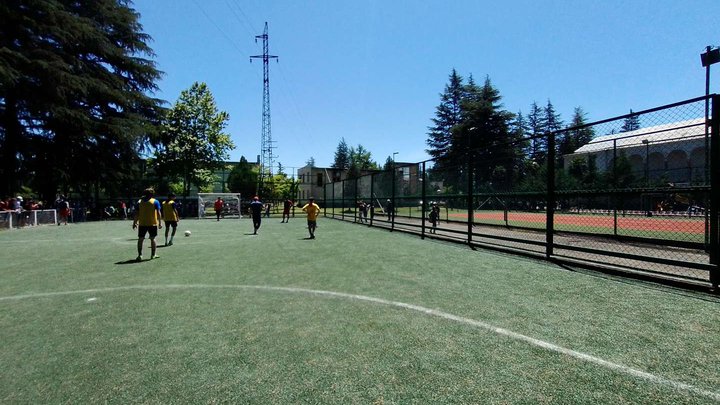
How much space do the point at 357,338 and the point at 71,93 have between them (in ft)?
108

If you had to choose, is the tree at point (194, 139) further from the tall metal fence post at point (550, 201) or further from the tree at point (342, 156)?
the tree at point (342, 156)

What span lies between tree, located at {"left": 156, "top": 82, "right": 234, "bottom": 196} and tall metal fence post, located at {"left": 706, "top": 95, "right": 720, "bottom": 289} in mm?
41855

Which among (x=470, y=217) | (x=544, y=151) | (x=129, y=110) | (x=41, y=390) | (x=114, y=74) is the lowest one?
(x=41, y=390)

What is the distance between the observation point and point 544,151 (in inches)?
389

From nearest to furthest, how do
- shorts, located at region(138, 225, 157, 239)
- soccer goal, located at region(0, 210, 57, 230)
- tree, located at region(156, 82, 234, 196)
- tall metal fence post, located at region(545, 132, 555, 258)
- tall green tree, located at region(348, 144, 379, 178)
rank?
tall metal fence post, located at region(545, 132, 555, 258) → shorts, located at region(138, 225, 157, 239) → soccer goal, located at region(0, 210, 57, 230) → tree, located at region(156, 82, 234, 196) → tall green tree, located at region(348, 144, 379, 178)

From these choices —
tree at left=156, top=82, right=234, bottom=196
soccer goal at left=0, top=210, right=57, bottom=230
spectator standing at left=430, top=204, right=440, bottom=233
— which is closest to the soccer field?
spectator standing at left=430, top=204, right=440, bottom=233

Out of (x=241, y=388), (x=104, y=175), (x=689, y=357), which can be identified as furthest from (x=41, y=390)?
(x=104, y=175)

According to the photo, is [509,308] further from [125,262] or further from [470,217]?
[125,262]

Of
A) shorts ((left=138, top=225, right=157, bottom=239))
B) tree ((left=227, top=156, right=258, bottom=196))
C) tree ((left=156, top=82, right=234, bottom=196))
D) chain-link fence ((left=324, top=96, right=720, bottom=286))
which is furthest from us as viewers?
tree ((left=227, top=156, right=258, bottom=196))

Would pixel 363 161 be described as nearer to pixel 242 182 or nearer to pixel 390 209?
pixel 242 182

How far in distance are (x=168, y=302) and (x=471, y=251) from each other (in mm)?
7698

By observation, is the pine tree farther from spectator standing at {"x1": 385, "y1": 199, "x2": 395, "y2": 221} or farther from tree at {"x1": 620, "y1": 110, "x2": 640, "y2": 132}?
spectator standing at {"x1": 385, "y1": 199, "x2": 395, "y2": 221}

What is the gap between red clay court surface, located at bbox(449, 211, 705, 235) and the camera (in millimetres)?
9859

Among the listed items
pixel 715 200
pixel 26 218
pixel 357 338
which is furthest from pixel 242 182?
pixel 715 200
